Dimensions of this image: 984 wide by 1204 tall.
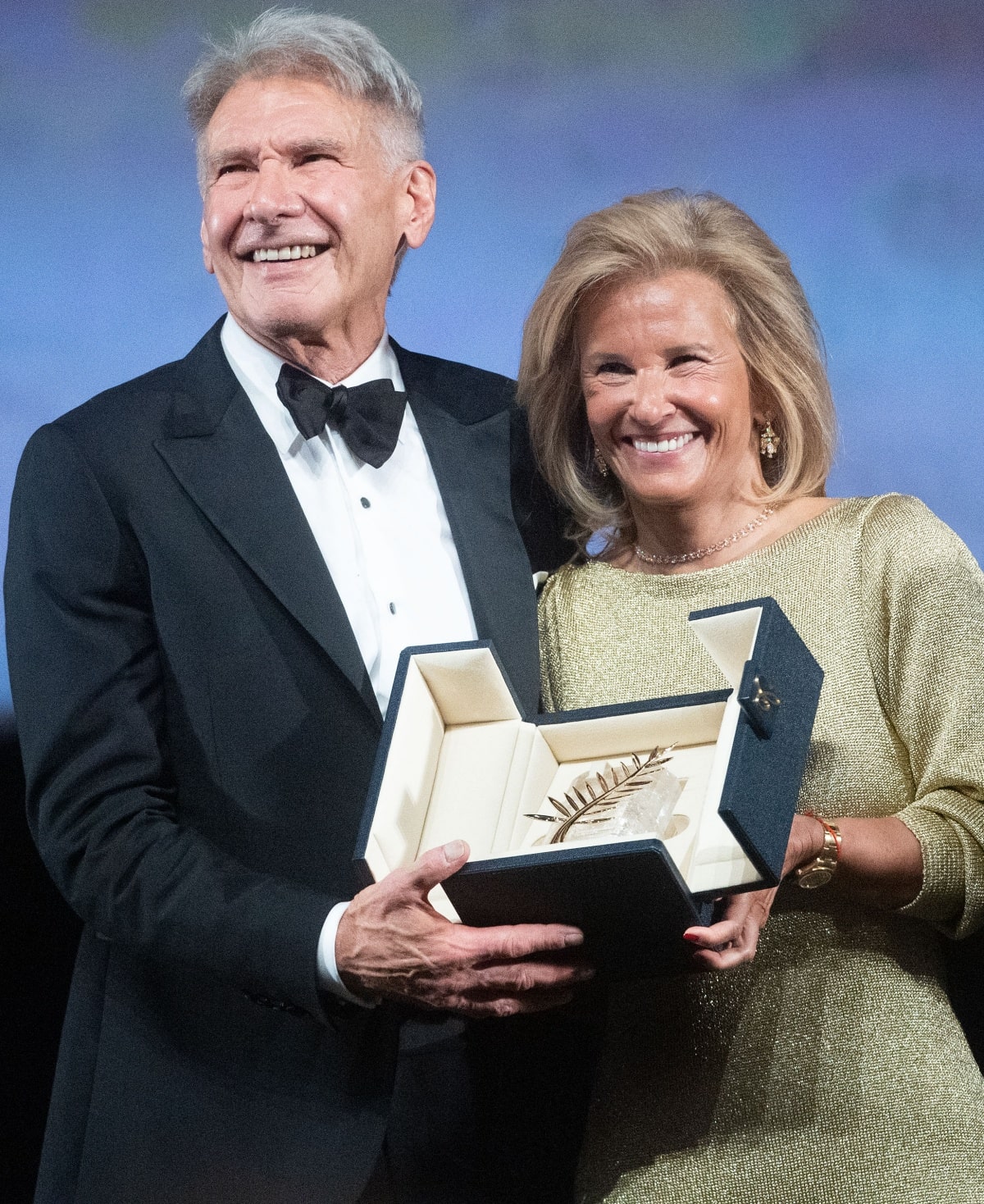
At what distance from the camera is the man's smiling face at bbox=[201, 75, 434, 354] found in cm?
185

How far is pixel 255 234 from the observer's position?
73.2 inches

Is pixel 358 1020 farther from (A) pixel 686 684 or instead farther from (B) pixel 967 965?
(B) pixel 967 965

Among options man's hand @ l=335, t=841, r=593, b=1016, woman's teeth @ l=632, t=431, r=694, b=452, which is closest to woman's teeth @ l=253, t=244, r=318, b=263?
woman's teeth @ l=632, t=431, r=694, b=452

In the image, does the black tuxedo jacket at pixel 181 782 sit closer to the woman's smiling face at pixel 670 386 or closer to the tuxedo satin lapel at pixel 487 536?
the tuxedo satin lapel at pixel 487 536

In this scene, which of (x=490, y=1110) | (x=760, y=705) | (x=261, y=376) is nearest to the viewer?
(x=760, y=705)

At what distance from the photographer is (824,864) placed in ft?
5.28

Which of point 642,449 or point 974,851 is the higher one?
point 642,449

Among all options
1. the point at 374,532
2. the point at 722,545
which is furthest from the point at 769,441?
→ the point at 374,532

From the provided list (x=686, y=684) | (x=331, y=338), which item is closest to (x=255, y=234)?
(x=331, y=338)

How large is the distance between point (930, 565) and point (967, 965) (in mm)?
740

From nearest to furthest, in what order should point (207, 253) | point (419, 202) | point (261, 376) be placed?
point (261, 376) → point (207, 253) → point (419, 202)

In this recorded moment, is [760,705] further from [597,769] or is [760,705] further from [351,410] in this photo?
[351,410]

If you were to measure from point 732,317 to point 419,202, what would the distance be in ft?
1.62

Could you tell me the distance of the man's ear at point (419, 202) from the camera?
2.04 metres
